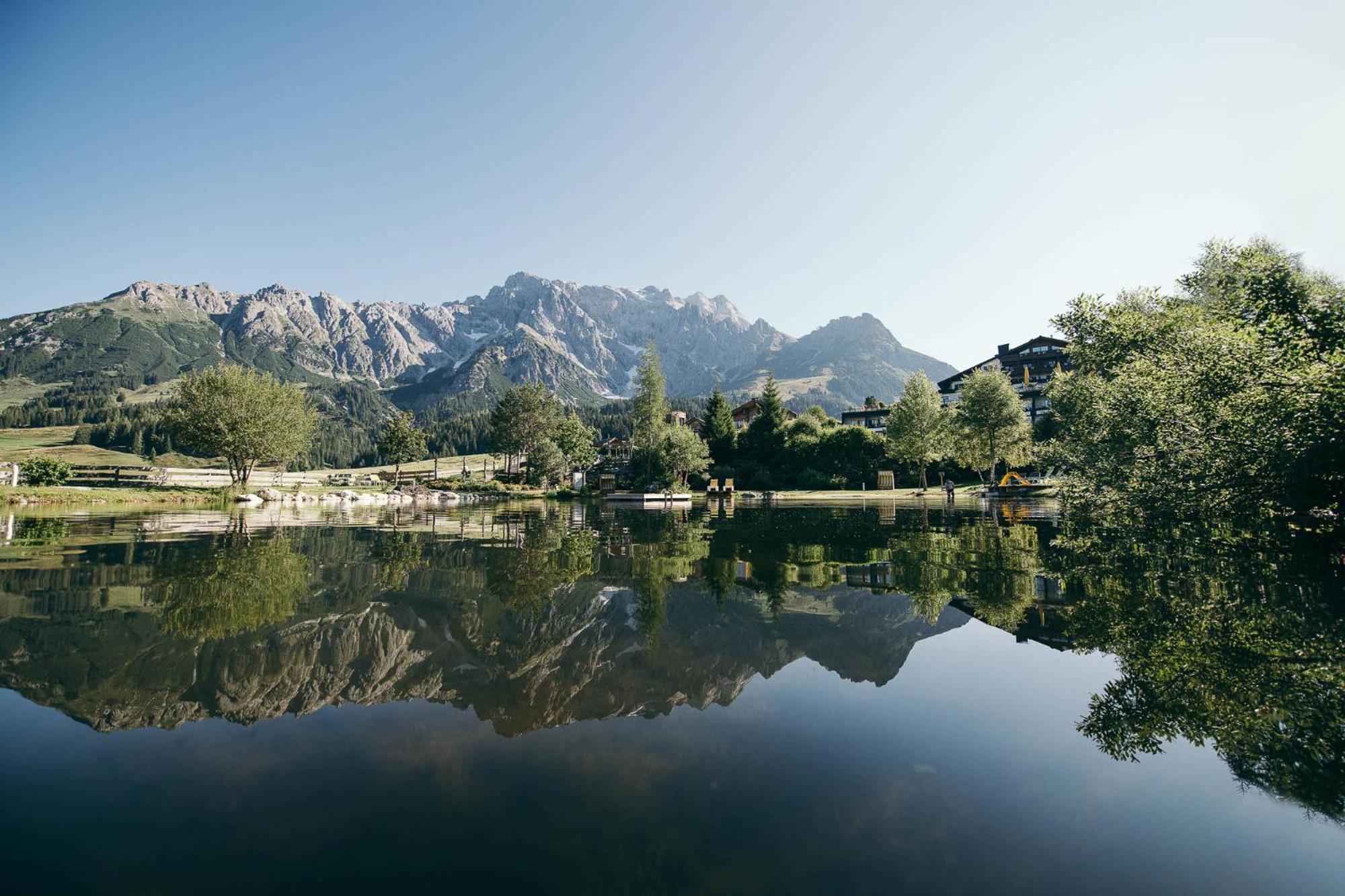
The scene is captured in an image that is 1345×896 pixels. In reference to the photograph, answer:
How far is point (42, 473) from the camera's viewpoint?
4616cm

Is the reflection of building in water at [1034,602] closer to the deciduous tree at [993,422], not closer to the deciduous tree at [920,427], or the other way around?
the deciduous tree at [920,427]

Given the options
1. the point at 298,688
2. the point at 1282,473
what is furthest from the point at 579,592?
the point at 1282,473

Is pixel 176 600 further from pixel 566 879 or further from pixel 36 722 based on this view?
pixel 566 879

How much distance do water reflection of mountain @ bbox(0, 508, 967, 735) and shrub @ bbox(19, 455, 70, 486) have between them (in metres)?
46.2

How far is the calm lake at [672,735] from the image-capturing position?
152 inches

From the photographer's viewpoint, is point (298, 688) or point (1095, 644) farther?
point (1095, 644)

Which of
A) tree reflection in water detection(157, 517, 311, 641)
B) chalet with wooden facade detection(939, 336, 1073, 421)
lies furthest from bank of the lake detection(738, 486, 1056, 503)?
tree reflection in water detection(157, 517, 311, 641)

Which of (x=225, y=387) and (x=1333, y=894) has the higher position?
(x=225, y=387)

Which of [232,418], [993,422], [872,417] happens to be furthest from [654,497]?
[872,417]

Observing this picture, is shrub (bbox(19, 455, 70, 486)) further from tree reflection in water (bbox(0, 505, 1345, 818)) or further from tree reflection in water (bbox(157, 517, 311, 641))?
tree reflection in water (bbox(157, 517, 311, 641))

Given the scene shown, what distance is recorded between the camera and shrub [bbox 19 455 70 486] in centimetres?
4594

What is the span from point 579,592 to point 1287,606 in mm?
13527

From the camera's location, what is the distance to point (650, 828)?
425 centimetres

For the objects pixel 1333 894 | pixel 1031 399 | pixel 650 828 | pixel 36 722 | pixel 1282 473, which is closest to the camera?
pixel 1333 894
